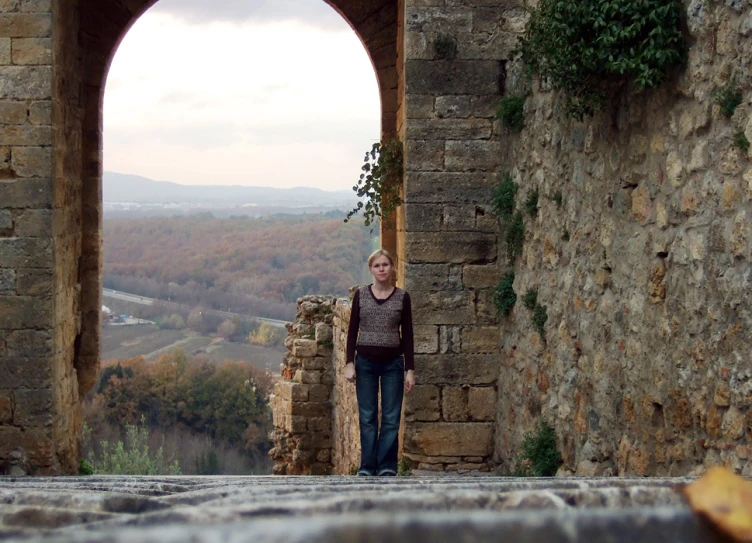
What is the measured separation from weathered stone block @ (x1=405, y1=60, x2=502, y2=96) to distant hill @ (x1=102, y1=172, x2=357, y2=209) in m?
96.4

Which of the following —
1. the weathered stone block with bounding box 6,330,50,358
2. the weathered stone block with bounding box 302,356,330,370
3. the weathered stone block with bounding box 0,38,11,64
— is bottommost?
the weathered stone block with bounding box 302,356,330,370

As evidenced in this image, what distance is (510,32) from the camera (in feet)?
23.2

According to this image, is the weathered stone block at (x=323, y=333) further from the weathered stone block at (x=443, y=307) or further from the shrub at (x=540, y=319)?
the shrub at (x=540, y=319)

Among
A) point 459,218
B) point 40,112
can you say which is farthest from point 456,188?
point 40,112

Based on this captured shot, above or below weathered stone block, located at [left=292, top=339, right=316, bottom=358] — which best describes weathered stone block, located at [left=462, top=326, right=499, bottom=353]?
above

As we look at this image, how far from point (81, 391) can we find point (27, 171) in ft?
8.74

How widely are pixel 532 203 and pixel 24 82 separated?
4.03 metres

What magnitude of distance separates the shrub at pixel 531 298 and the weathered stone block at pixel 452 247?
87 centimetres

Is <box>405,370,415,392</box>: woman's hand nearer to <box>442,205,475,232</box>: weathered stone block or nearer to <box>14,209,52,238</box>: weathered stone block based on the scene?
<box>442,205,475,232</box>: weathered stone block

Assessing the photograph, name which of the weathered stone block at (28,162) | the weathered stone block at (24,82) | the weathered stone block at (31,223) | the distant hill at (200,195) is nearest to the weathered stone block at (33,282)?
the weathered stone block at (31,223)

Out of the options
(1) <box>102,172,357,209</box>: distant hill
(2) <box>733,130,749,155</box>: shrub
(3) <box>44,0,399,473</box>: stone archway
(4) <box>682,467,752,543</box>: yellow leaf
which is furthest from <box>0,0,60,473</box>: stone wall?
(1) <box>102,172,357,209</box>: distant hill

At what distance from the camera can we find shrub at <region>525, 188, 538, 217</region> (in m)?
6.29

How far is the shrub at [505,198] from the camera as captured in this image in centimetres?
686

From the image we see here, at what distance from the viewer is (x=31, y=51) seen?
6934mm
